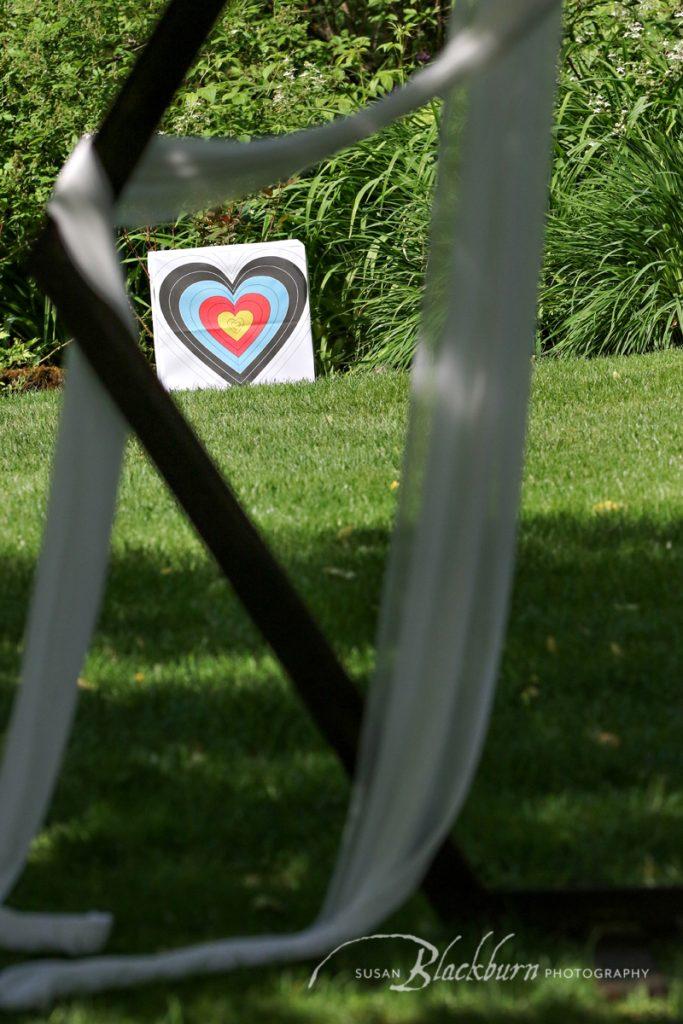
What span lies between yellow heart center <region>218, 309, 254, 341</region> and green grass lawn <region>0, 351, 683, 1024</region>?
2.72 metres

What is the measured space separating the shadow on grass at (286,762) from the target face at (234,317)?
4071mm

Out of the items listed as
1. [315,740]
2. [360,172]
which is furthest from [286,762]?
[360,172]

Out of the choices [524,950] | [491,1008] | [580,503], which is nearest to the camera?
[491,1008]

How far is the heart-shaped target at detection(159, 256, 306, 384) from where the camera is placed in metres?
8.64

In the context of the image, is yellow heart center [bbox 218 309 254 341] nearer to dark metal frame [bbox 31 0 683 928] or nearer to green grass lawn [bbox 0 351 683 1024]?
green grass lawn [bbox 0 351 683 1024]

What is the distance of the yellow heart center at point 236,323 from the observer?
8.67m

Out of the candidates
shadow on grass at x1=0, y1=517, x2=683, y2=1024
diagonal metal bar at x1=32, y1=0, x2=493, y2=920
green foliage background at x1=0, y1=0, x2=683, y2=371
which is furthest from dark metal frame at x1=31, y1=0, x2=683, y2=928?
green foliage background at x1=0, y1=0, x2=683, y2=371

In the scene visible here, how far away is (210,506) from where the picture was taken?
2.54 meters

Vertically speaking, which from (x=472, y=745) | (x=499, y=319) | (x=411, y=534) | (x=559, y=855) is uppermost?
(x=499, y=319)

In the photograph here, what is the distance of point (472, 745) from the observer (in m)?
2.44

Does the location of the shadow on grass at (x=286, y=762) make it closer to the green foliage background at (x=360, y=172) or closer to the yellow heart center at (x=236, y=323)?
the yellow heart center at (x=236, y=323)

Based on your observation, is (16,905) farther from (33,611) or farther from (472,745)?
(472,745)

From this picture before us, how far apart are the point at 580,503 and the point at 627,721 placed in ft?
6.50

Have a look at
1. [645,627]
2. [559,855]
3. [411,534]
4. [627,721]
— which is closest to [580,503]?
[645,627]
